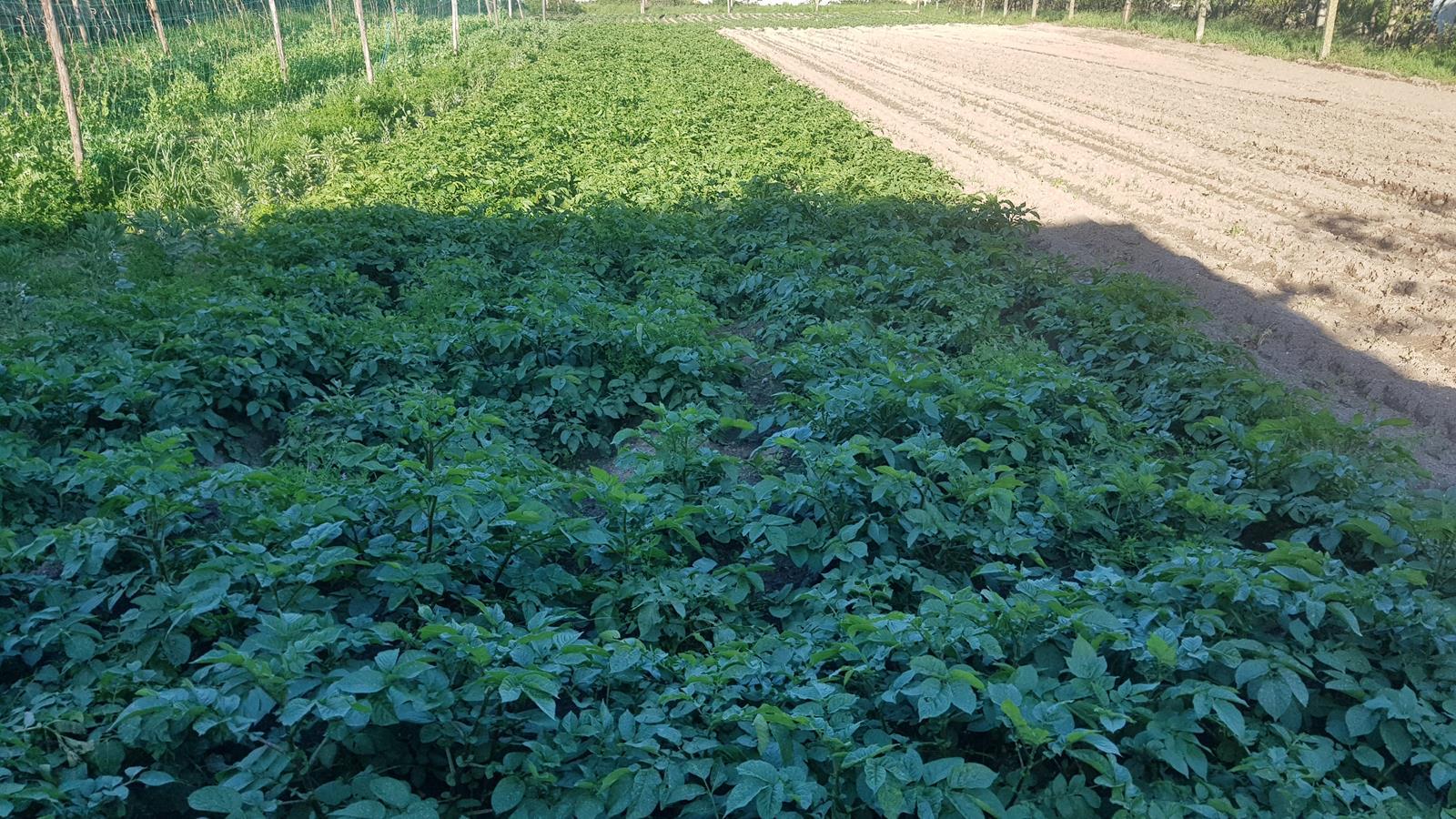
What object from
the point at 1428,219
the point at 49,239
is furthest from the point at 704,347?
the point at 1428,219

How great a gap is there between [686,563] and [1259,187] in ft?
39.0

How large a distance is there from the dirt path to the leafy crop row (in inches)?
74.4

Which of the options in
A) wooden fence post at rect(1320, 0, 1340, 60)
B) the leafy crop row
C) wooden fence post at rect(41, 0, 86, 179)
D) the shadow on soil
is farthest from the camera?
wooden fence post at rect(1320, 0, 1340, 60)

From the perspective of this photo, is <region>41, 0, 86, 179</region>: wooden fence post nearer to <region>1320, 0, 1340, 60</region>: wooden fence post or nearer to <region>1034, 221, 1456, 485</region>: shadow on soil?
<region>1034, 221, 1456, 485</region>: shadow on soil

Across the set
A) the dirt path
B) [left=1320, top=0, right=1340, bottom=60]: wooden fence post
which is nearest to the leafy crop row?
the dirt path

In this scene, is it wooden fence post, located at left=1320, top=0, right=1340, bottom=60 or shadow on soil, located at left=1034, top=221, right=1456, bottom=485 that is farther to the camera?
wooden fence post, located at left=1320, top=0, right=1340, bottom=60

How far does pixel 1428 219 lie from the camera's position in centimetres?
1107

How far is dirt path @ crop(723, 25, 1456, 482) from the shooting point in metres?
7.84

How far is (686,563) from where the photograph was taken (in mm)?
3959

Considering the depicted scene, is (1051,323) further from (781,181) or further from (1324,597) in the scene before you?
(781,181)

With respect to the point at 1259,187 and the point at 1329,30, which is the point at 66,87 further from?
the point at 1329,30

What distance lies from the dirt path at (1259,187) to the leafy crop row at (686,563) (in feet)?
6.20

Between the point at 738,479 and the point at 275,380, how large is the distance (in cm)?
272

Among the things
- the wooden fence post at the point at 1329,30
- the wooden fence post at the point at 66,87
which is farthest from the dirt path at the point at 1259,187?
the wooden fence post at the point at 66,87
